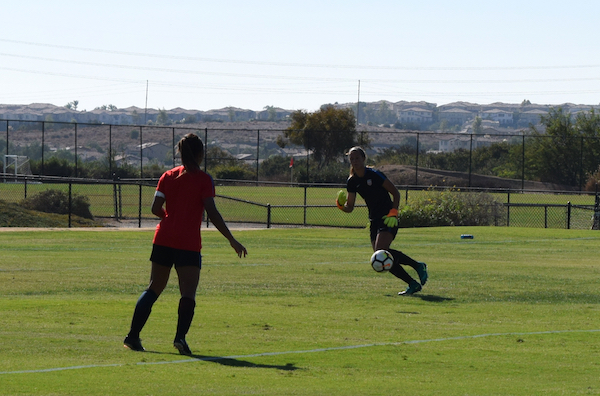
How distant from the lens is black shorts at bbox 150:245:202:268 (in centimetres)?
761

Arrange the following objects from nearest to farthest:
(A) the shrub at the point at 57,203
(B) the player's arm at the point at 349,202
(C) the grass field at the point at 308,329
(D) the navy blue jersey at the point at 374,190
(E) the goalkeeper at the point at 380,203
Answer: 1. (C) the grass field at the point at 308,329
2. (E) the goalkeeper at the point at 380,203
3. (D) the navy blue jersey at the point at 374,190
4. (B) the player's arm at the point at 349,202
5. (A) the shrub at the point at 57,203

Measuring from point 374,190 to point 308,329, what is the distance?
3.27m

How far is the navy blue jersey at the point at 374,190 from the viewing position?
12.0 metres

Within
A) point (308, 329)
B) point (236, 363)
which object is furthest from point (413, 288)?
point (236, 363)

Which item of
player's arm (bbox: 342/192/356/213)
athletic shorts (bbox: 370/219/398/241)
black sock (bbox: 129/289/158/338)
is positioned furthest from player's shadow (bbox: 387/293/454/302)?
black sock (bbox: 129/289/158/338)

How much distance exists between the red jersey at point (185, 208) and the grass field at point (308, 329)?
99 centimetres

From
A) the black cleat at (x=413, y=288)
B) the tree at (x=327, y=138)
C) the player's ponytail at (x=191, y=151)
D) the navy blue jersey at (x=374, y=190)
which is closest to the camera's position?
the player's ponytail at (x=191, y=151)

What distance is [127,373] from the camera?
267 inches

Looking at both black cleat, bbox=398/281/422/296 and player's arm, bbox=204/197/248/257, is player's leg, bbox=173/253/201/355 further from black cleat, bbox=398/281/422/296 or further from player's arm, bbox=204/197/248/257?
black cleat, bbox=398/281/422/296

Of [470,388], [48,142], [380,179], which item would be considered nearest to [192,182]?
[470,388]

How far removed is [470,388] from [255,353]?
2105 millimetres

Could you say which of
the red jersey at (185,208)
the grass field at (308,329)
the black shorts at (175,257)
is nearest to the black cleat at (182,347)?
the grass field at (308,329)

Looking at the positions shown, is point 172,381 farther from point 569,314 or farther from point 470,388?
point 569,314

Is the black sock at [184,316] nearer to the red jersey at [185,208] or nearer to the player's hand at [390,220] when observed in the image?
the red jersey at [185,208]
